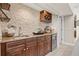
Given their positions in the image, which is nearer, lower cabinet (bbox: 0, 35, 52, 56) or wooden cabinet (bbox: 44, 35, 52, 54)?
lower cabinet (bbox: 0, 35, 52, 56)

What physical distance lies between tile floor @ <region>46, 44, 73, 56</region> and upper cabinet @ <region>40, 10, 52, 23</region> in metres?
0.45

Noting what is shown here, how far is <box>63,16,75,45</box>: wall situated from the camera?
192 centimetres

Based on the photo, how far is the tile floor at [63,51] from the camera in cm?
191

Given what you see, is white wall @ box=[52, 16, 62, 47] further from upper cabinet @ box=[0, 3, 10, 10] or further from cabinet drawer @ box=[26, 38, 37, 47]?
upper cabinet @ box=[0, 3, 10, 10]

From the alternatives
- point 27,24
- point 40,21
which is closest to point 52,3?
point 40,21

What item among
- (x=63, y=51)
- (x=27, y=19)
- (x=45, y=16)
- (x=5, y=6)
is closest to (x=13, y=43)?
(x=27, y=19)

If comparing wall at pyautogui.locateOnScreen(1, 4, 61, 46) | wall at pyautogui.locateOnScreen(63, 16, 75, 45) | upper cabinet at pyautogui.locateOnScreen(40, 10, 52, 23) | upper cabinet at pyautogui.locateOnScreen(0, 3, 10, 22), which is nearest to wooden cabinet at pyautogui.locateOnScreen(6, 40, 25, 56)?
wall at pyautogui.locateOnScreen(1, 4, 61, 46)

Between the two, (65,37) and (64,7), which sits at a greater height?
(64,7)

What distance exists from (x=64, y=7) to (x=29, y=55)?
2.98 feet

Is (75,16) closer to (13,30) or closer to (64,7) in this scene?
(64,7)

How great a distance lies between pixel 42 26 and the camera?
6.57 ft

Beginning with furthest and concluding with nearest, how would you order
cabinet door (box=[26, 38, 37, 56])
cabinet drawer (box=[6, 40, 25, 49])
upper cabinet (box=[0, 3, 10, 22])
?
cabinet door (box=[26, 38, 37, 56])
upper cabinet (box=[0, 3, 10, 22])
cabinet drawer (box=[6, 40, 25, 49])

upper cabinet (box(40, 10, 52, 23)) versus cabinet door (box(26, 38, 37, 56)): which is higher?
upper cabinet (box(40, 10, 52, 23))

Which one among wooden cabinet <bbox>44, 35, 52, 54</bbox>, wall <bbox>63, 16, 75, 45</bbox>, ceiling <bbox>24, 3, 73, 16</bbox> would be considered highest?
ceiling <bbox>24, 3, 73, 16</bbox>
